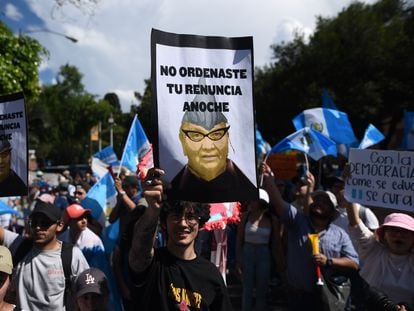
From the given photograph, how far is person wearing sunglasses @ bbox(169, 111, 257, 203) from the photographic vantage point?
2447 mm

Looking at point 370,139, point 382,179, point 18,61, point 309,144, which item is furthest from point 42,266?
point 370,139

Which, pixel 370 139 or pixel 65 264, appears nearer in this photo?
pixel 65 264

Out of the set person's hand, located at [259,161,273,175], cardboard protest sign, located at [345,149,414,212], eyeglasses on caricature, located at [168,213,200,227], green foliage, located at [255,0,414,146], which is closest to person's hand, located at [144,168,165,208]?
eyeglasses on caricature, located at [168,213,200,227]

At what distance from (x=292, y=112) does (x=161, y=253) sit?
2476 centimetres

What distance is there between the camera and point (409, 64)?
72.1 feet

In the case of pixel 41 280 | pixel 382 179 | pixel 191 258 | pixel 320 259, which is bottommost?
pixel 320 259

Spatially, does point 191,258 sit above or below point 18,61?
below

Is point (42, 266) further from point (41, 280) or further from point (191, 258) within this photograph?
point (191, 258)

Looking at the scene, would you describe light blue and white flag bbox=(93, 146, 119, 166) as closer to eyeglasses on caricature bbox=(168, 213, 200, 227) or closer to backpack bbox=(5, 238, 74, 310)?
backpack bbox=(5, 238, 74, 310)

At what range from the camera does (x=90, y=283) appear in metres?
2.96

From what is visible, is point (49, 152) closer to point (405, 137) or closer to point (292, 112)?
point (292, 112)

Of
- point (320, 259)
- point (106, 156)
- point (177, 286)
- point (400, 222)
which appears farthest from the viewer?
point (106, 156)

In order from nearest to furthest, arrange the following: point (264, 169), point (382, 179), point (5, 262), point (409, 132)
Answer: point (5, 262), point (382, 179), point (264, 169), point (409, 132)

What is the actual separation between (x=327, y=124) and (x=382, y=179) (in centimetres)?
494
